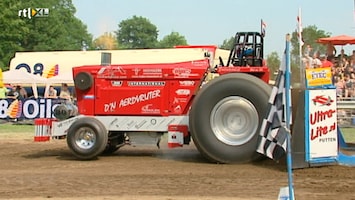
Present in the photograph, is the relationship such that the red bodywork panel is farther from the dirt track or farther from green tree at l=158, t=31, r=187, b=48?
green tree at l=158, t=31, r=187, b=48

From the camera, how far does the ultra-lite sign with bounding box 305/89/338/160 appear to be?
8.20 meters

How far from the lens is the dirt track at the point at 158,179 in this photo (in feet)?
22.3

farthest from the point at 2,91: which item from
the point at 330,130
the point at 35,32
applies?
the point at 35,32

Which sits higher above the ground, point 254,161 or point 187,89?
point 187,89

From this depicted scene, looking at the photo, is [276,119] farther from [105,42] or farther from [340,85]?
[105,42]

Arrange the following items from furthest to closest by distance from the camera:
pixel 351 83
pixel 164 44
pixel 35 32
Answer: pixel 164 44 < pixel 35 32 < pixel 351 83

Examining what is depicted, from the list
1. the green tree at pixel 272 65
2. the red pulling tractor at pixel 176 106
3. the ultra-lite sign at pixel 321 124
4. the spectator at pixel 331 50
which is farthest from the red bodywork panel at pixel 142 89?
the spectator at pixel 331 50

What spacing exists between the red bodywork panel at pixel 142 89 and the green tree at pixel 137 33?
116 meters

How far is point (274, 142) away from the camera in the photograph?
277 inches

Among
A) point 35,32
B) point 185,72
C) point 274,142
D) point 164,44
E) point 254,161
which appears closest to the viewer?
A: point 274,142

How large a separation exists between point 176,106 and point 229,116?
0.94 metres

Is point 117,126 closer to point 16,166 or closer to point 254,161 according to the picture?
point 16,166

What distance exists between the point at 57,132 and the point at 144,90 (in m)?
1.65

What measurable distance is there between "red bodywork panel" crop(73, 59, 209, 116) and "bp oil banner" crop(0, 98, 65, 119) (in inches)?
378
